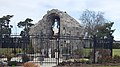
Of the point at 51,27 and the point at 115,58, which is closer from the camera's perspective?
the point at 115,58

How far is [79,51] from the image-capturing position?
31750 millimetres

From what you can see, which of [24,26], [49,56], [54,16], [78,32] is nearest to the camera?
[49,56]

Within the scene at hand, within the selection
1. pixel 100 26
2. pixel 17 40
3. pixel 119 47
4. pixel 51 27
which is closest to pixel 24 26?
pixel 100 26

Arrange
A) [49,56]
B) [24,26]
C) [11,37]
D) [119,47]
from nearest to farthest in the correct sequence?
[11,37], [49,56], [119,47], [24,26]

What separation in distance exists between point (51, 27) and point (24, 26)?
2879 centimetres

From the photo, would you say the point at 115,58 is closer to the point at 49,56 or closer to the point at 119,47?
the point at 49,56

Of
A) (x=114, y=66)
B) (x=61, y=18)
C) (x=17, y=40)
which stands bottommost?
(x=114, y=66)

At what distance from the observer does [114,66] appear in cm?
2173

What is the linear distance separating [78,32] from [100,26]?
89.1ft

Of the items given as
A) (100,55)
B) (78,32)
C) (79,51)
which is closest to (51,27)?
(78,32)

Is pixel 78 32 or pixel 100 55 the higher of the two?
pixel 78 32

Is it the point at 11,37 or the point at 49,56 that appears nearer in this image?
the point at 11,37

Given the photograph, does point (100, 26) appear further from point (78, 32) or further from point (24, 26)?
point (78, 32)

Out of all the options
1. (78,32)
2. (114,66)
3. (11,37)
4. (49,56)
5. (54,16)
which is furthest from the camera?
(54,16)
